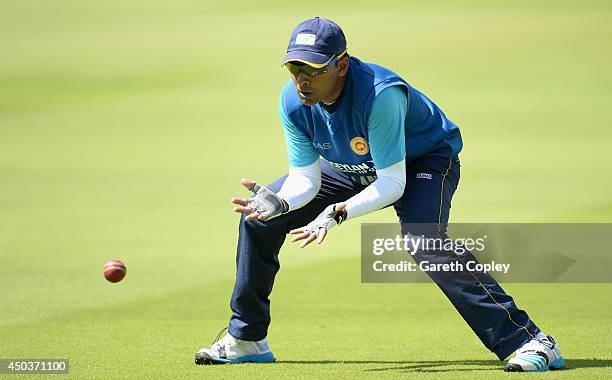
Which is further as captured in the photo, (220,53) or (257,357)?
(220,53)

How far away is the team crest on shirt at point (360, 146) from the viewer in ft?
23.2

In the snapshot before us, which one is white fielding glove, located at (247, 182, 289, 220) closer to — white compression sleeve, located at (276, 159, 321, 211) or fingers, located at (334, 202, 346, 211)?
white compression sleeve, located at (276, 159, 321, 211)

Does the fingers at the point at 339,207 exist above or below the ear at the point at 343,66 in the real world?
below

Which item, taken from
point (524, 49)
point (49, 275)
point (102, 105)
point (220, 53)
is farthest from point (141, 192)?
point (524, 49)

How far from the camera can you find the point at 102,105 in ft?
101

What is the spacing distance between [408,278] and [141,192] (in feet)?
28.5

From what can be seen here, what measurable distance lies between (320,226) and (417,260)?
2.34 feet

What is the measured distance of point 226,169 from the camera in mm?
22984

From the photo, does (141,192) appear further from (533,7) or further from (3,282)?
(533,7)

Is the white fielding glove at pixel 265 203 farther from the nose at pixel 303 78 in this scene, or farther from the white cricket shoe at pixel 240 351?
the white cricket shoe at pixel 240 351

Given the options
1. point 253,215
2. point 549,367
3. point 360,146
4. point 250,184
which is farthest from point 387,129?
point 549,367

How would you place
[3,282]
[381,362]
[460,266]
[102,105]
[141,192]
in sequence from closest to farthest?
[460,266] → [381,362] → [3,282] → [141,192] → [102,105]

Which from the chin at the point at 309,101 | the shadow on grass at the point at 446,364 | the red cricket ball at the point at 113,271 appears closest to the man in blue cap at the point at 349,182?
the chin at the point at 309,101

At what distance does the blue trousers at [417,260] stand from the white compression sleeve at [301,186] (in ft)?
0.37
